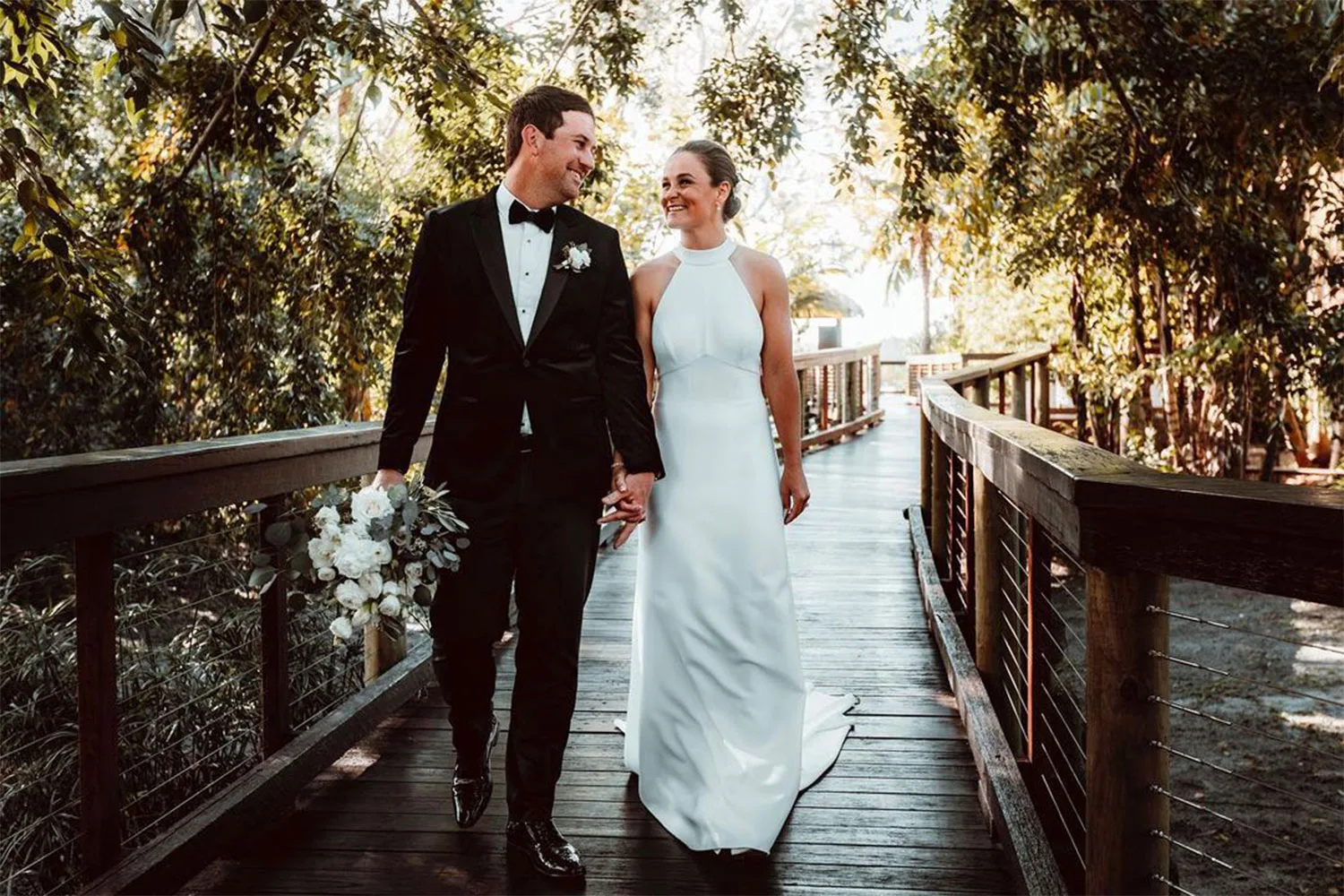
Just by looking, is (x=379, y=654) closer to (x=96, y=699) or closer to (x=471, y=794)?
(x=471, y=794)

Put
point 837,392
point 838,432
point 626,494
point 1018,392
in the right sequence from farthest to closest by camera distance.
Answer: point 837,392 → point 838,432 → point 1018,392 → point 626,494

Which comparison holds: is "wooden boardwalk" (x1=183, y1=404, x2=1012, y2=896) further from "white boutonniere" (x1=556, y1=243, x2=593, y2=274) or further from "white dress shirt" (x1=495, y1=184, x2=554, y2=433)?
"white boutonniere" (x1=556, y1=243, x2=593, y2=274)

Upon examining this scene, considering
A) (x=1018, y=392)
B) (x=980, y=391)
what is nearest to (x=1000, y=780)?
(x=980, y=391)

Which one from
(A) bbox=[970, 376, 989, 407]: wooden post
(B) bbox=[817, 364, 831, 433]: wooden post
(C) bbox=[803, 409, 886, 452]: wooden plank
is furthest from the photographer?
(B) bbox=[817, 364, 831, 433]: wooden post

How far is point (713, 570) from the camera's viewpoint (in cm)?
334

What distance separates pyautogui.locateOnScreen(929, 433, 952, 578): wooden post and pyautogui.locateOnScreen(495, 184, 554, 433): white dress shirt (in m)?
4.19

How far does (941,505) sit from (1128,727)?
4.84 meters

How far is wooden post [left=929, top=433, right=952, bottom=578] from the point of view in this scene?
22.3ft

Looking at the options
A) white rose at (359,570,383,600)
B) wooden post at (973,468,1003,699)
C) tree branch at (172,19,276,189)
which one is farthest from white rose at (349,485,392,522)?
tree branch at (172,19,276,189)

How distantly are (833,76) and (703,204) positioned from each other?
487 cm

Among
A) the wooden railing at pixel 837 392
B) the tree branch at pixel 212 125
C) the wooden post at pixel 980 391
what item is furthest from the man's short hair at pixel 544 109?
the wooden railing at pixel 837 392

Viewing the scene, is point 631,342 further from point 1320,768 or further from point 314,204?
point 1320,768

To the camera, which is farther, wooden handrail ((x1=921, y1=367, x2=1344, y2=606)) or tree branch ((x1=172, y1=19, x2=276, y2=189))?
tree branch ((x1=172, y1=19, x2=276, y2=189))

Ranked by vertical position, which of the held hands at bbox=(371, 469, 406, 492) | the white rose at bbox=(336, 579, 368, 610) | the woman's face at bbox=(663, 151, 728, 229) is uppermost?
the woman's face at bbox=(663, 151, 728, 229)
